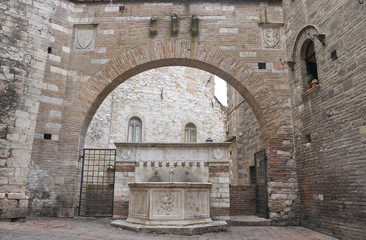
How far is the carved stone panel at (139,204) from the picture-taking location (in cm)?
602

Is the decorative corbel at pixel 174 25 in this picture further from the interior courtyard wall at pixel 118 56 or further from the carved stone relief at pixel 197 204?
the carved stone relief at pixel 197 204

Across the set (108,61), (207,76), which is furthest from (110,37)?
(207,76)

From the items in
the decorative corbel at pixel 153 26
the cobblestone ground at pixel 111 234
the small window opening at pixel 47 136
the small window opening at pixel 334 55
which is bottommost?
the cobblestone ground at pixel 111 234

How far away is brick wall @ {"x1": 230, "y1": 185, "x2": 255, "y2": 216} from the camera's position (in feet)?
28.6

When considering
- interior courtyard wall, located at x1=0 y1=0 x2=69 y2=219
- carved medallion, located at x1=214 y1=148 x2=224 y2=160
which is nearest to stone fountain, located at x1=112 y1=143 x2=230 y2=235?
carved medallion, located at x1=214 y1=148 x2=224 y2=160

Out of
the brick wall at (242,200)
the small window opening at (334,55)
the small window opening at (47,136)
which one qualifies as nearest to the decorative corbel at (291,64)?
the small window opening at (334,55)

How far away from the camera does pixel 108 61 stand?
8375mm

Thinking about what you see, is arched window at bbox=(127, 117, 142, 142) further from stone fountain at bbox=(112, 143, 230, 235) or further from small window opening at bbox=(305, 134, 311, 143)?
small window opening at bbox=(305, 134, 311, 143)

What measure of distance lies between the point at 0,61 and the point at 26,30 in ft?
3.58

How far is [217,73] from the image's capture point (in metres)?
8.62

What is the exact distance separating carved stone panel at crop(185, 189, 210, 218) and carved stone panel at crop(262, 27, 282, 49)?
4790mm

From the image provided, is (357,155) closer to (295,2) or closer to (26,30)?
(295,2)

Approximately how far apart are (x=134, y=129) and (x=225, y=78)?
7.79m

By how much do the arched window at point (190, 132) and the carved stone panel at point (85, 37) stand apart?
8.50 m
